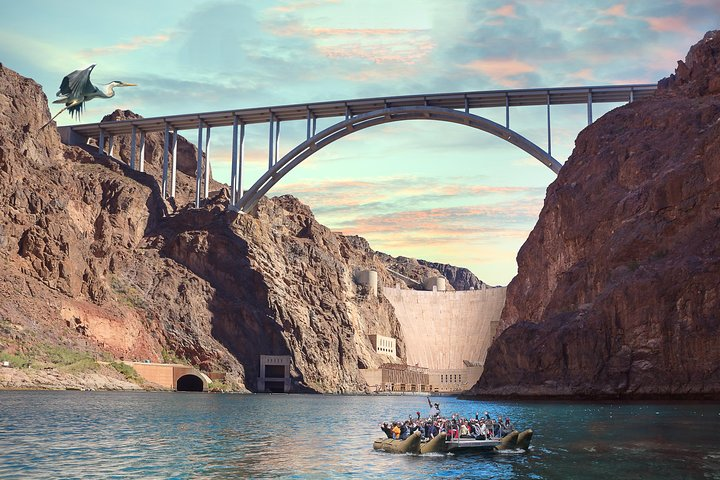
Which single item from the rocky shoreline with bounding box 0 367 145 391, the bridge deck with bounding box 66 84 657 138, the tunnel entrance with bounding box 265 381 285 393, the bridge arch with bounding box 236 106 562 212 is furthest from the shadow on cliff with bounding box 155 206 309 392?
the rocky shoreline with bounding box 0 367 145 391

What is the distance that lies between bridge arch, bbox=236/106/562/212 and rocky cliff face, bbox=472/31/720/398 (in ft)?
24.6

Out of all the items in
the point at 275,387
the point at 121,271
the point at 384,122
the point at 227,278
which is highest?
the point at 384,122

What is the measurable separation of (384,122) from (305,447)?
109 m

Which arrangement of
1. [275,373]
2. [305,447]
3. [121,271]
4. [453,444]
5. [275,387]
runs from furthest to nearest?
1. [275,373]
2. [275,387]
3. [121,271]
4. [305,447]
5. [453,444]

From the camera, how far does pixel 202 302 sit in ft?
609

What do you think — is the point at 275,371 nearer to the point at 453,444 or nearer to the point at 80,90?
the point at 80,90

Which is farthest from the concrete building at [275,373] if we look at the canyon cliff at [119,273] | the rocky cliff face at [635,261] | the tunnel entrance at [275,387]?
the rocky cliff face at [635,261]

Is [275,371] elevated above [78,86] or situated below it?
below

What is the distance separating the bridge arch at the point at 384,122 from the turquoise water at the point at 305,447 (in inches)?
2446

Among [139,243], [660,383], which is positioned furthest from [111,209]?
[660,383]

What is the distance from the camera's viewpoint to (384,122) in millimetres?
166375

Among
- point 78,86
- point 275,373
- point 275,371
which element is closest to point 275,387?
point 275,373

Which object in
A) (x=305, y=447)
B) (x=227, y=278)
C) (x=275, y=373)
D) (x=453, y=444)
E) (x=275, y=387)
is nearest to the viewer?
(x=453, y=444)

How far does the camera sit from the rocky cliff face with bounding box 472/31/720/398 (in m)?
106
